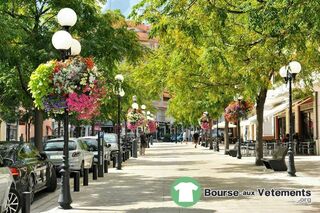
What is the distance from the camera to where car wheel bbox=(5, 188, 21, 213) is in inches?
403

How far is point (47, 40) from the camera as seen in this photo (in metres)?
18.8

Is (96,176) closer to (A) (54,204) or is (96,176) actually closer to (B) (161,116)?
(A) (54,204)

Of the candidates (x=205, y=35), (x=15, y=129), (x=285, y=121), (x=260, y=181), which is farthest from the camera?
(x=15, y=129)

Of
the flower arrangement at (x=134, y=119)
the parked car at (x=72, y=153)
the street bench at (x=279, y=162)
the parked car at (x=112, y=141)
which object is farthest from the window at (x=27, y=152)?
the flower arrangement at (x=134, y=119)

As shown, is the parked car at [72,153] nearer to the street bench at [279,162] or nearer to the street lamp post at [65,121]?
the street bench at [279,162]

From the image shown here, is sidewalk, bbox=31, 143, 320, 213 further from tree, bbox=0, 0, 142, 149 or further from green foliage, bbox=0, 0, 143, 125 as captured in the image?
tree, bbox=0, 0, 142, 149

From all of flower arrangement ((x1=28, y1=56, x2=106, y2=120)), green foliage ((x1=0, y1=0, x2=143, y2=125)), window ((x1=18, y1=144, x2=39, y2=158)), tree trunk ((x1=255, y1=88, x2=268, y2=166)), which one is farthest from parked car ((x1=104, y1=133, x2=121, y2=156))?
flower arrangement ((x1=28, y1=56, x2=106, y2=120))

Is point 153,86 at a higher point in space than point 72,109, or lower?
higher

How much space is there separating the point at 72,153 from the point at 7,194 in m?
10.2

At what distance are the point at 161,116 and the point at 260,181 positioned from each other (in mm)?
100709

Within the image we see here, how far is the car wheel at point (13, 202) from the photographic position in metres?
10.2

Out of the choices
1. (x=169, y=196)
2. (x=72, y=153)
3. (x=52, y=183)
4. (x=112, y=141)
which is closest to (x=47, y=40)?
(x=72, y=153)

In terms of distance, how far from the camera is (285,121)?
43.9 m

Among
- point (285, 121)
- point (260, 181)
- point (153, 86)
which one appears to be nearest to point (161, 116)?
point (285, 121)
